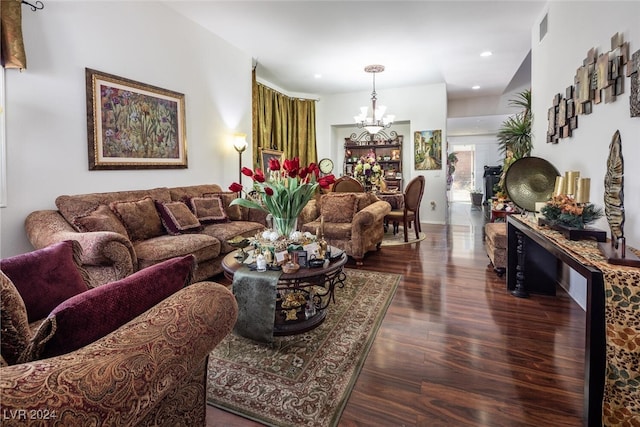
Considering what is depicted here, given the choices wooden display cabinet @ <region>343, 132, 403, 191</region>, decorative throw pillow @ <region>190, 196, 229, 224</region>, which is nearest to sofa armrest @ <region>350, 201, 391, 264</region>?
decorative throw pillow @ <region>190, 196, 229, 224</region>

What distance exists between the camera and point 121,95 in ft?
11.2

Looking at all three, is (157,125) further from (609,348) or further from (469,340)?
(609,348)

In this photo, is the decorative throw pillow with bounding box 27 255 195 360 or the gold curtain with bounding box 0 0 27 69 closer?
the decorative throw pillow with bounding box 27 255 195 360

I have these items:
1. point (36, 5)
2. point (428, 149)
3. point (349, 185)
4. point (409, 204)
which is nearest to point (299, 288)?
point (36, 5)

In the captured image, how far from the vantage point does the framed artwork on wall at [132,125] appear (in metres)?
3.20

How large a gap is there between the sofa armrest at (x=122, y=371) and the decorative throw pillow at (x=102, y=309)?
7 cm

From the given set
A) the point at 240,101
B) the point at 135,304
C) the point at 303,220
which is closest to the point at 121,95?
the point at 240,101

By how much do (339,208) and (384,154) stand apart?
4.13 m

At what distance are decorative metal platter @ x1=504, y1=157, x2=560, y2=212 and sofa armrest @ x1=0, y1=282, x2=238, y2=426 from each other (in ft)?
10.1

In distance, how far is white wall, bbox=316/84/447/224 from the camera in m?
7.12

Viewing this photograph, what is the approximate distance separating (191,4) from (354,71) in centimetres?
311

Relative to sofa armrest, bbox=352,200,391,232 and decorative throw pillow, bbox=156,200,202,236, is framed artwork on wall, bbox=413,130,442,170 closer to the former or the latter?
sofa armrest, bbox=352,200,391,232

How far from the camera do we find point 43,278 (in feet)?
4.63

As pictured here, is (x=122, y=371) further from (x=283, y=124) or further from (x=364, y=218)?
(x=283, y=124)
